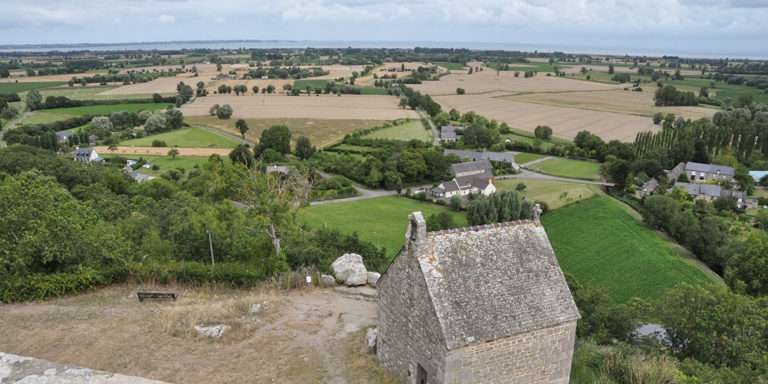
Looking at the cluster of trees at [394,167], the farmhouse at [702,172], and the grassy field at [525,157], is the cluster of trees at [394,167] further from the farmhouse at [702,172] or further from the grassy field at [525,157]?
the farmhouse at [702,172]

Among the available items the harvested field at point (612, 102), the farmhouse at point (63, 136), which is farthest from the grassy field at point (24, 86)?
the harvested field at point (612, 102)

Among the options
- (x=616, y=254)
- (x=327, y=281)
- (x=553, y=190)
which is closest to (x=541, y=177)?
(x=553, y=190)

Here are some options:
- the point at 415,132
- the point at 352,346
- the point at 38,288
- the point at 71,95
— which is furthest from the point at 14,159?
the point at 71,95

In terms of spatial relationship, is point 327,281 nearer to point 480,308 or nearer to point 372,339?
point 372,339

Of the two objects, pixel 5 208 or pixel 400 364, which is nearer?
pixel 400 364

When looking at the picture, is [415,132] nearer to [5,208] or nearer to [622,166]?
[622,166]

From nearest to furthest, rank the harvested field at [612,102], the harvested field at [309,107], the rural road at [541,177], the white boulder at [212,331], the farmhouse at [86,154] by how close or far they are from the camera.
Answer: the white boulder at [212,331] → the rural road at [541,177] → the farmhouse at [86,154] → the harvested field at [309,107] → the harvested field at [612,102]
